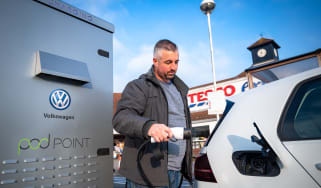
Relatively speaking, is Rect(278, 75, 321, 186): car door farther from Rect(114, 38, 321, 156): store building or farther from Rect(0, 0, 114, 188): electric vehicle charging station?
Rect(0, 0, 114, 188): electric vehicle charging station

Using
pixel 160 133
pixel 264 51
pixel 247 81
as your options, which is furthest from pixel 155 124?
pixel 264 51

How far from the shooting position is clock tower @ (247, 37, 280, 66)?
3616 centimetres

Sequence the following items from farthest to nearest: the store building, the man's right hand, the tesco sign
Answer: the tesco sign → the store building → the man's right hand

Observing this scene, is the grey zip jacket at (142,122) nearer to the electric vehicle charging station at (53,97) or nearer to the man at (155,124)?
the man at (155,124)

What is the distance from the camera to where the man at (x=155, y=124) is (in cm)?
Answer: 141

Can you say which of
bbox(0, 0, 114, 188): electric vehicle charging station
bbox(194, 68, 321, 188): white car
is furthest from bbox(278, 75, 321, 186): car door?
bbox(0, 0, 114, 188): electric vehicle charging station

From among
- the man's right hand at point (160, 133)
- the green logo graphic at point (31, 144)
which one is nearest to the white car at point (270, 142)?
the man's right hand at point (160, 133)

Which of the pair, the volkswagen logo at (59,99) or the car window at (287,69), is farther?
the car window at (287,69)

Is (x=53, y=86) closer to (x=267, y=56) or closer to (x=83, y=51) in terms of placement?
(x=83, y=51)

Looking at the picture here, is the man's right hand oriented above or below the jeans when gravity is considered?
above

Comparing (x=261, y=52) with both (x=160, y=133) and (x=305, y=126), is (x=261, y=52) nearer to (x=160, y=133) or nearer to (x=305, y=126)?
(x=305, y=126)

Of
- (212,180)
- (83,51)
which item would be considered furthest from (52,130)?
(212,180)

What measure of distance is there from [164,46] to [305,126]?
1.10 m

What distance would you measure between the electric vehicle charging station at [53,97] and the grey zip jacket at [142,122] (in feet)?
1.88
